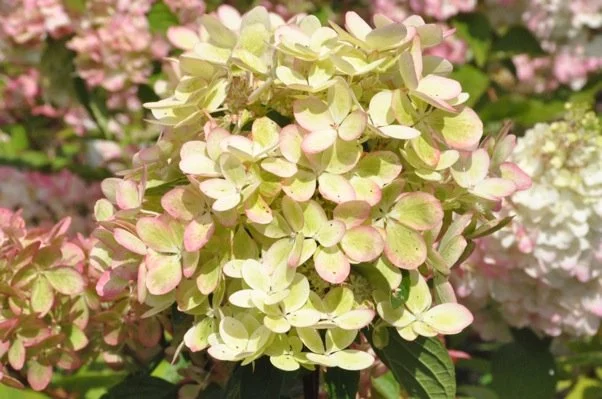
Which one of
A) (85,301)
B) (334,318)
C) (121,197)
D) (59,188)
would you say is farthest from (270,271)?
(59,188)

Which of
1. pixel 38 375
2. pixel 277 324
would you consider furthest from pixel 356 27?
pixel 38 375

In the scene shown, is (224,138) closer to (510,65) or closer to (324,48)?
(324,48)

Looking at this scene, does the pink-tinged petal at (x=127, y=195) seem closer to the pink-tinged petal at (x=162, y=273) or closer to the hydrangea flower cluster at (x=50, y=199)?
the pink-tinged petal at (x=162, y=273)

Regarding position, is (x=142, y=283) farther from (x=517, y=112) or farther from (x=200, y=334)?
(x=517, y=112)

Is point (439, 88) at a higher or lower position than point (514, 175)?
higher

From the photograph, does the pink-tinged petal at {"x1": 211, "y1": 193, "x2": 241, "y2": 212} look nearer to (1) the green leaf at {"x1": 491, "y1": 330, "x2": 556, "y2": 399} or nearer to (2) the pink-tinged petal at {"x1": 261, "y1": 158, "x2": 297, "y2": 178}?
(2) the pink-tinged petal at {"x1": 261, "y1": 158, "x2": 297, "y2": 178}

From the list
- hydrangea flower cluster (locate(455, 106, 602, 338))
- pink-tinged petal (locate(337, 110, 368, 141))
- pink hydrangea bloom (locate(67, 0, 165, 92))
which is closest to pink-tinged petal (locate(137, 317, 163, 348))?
pink-tinged petal (locate(337, 110, 368, 141))
